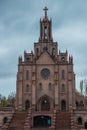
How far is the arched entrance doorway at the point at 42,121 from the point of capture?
70312mm

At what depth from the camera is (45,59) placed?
77812 mm

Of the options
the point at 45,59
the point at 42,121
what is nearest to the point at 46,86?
the point at 45,59

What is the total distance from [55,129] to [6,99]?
58.3 metres

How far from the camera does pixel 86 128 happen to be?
216ft

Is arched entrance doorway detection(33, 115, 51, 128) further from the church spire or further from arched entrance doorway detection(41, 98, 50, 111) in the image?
the church spire

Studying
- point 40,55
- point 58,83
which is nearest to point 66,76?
point 58,83

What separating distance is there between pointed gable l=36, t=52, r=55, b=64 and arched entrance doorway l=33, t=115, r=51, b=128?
13227 millimetres

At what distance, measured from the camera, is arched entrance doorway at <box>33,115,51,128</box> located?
7031 centimetres

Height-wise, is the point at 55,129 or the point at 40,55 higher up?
the point at 40,55

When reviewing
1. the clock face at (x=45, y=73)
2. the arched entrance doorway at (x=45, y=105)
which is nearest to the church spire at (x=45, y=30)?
the clock face at (x=45, y=73)

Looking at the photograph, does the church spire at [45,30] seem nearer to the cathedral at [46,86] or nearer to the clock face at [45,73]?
the cathedral at [46,86]

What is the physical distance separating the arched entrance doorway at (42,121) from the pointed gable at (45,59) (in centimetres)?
1323

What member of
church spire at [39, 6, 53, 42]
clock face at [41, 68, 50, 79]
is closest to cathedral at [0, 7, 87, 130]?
clock face at [41, 68, 50, 79]

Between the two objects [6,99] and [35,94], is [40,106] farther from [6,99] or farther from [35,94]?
[6,99]
